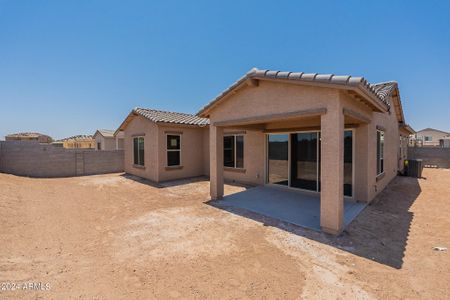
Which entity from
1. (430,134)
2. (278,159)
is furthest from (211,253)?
(430,134)

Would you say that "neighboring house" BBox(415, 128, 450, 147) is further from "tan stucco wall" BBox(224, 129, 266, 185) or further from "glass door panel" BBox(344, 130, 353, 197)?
"tan stucco wall" BBox(224, 129, 266, 185)

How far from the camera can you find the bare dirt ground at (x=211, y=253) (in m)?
3.00

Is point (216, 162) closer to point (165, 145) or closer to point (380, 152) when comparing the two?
point (165, 145)

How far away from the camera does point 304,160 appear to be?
27.9 ft

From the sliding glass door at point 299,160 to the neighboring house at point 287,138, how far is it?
1.4 inches

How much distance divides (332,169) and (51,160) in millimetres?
15968

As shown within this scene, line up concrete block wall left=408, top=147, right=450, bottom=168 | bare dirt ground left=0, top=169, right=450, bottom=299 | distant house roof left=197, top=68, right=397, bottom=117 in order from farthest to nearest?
concrete block wall left=408, top=147, right=450, bottom=168 → distant house roof left=197, top=68, right=397, bottom=117 → bare dirt ground left=0, top=169, right=450, bottom=299

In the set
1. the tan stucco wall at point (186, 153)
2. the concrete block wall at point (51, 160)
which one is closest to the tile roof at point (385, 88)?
the tan stucco wall at point (186, 153)

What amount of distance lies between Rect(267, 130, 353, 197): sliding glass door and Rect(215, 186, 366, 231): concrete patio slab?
1.45 feet

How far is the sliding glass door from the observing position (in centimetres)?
749

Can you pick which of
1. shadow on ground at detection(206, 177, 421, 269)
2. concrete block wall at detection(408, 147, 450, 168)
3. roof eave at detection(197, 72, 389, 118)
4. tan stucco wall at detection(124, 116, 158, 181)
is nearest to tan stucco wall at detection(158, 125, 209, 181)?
tan stucco wall at detection(124, 116, 158, 181)

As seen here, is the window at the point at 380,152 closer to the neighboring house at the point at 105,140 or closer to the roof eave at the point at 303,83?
the roof eave at the point at 303,83

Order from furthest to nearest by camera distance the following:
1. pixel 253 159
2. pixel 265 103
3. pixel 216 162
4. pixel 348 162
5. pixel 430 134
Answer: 1. pixel 430 134
2. pixel 253 159
3. pixel 216 162
4. pixel 348 162
5. pixel 265 103

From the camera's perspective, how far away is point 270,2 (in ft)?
26.8
